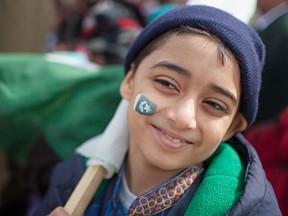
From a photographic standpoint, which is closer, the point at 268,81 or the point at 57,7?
the point at 268,81

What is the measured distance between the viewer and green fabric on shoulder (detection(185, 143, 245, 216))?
112cm

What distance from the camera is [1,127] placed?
193cm

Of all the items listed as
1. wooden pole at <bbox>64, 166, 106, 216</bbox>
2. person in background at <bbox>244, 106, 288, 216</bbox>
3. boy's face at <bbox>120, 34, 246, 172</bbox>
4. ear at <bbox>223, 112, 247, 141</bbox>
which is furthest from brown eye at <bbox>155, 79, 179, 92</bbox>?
person in background at <bbox>244, 106, 288, 216</bbox>

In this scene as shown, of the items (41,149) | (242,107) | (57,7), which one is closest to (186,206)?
(242,107)

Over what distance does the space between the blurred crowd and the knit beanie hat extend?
326mm

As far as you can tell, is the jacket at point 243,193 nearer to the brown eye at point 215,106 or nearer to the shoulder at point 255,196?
the shoulder at point 255,196

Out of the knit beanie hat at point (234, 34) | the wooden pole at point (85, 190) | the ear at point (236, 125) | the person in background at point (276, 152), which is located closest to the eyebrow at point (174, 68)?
the knit beanie hat at point (234, 34)

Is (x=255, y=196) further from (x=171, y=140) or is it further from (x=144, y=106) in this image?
(x=144, y=106)

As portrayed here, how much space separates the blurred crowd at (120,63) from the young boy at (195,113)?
28 cm

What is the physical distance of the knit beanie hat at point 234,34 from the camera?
1.12 metres

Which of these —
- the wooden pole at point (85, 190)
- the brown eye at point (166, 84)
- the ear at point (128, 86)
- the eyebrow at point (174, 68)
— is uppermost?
the eyebrow at point (174, 68)

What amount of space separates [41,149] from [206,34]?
124 cm

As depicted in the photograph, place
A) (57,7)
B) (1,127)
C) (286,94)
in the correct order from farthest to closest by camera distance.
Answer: (57,7), (1,127), (286,94)

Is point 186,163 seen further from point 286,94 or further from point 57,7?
point 57,7
